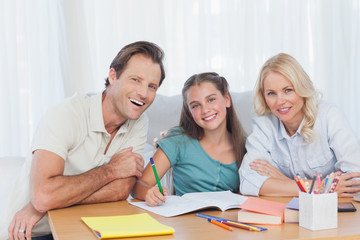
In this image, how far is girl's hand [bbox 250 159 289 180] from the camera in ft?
5.45

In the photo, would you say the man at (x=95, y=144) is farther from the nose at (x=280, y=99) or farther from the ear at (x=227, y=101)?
the nose at (x=280, y=99)

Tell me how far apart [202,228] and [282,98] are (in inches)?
32.4

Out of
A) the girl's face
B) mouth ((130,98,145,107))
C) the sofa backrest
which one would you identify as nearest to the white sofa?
the sofa backrest

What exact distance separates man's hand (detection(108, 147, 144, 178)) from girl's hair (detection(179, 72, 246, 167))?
385 mm

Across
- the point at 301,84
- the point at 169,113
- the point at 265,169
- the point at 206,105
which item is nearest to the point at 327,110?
the point at 301,84

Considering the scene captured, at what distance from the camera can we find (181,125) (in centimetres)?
199

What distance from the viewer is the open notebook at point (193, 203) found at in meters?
1.27

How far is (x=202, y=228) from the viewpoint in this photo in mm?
1098

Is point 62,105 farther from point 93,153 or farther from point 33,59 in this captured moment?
point 33,59

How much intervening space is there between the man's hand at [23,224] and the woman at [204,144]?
52 centimetres

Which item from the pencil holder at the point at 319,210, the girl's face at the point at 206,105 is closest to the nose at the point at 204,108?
the girl's face at the point at 206,105

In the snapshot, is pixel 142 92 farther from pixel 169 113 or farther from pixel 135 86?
pixel 169 113

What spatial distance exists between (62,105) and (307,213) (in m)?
0.91

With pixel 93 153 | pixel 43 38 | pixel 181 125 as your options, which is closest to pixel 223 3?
pixel 43 38
